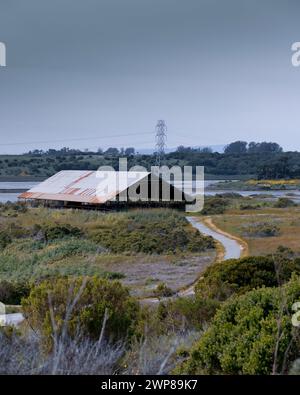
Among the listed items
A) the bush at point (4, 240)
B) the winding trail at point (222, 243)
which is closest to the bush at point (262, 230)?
the winding trail at point (222, 243)

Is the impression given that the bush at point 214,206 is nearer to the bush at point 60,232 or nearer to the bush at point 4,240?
the bush at point 60,232

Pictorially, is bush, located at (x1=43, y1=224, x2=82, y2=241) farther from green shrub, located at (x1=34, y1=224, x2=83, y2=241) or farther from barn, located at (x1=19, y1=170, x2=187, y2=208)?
barn, located at (x1=19, y1=170, x2=187, y2=208)

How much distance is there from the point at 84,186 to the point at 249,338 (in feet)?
82.7

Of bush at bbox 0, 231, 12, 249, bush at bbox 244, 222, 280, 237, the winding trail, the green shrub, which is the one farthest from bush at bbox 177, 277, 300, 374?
bush at bbox 244, 222, 280, 237

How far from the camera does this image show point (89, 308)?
5.66 meters

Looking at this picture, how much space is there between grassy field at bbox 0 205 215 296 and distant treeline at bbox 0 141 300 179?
378 centimetres

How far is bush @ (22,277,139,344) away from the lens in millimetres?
5480

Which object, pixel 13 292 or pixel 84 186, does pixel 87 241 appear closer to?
pixel 13 292

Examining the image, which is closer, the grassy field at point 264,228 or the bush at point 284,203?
the grassy field at point 264,228

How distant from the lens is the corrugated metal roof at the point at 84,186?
27.0 m

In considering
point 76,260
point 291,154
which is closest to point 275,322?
point 76,260

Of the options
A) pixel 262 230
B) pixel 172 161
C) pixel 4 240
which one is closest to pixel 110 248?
pixel 4 240

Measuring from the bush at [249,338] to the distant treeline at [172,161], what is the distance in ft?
67.0
